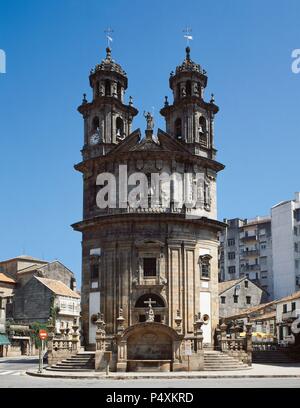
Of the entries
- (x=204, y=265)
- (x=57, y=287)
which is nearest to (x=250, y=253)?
(x=57, y=287)

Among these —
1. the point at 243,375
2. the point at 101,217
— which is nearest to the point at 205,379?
the point at 243,375

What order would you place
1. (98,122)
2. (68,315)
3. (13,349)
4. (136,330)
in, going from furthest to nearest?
1. (68,315)
2. (13,349)
3. (98,122)
4. (136,330)

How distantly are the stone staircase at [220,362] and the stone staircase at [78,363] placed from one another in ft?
25.5

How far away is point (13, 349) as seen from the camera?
252 ft

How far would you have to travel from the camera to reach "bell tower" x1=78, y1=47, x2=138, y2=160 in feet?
169

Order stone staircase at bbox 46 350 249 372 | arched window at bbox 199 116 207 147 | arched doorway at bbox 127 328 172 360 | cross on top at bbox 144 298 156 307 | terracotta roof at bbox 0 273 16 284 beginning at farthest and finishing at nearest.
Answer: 1. terracotta roof at bbox 0 273 16 284
2. arched window at bbox 199 116 207 147
3. cross on top at bbox 144 298 156 307
4. arched doorway at bbox 127 328 172 360
5. stone staircase at bbox 46 350 249 372

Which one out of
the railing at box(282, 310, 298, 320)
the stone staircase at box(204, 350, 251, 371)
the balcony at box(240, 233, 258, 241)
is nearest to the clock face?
the stone staircase at box(204, 350, 251, 371)

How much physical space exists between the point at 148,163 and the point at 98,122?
7.50m

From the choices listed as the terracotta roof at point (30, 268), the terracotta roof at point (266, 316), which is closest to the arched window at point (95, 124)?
the terracotta roof at point (266, 316)

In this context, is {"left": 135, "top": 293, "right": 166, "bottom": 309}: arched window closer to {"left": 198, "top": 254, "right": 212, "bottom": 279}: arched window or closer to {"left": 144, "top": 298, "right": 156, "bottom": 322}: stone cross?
{"left": 144, "top": 298, "right": 156, "bottom": 322}: stone cross

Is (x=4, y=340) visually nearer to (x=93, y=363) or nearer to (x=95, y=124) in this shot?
(x=95, y=124)

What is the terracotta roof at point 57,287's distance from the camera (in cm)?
→ 8188

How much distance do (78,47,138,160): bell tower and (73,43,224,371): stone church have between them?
92 mm

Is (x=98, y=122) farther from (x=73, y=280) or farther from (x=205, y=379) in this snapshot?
(x=73, y=280)
